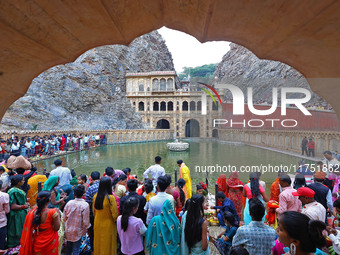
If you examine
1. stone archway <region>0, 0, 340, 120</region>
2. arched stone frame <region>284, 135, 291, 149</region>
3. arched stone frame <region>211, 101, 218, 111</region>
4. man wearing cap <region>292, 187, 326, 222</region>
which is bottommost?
arched stone frame <region>284, 135, 291, 149</region>

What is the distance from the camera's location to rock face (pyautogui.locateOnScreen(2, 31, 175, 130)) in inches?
900

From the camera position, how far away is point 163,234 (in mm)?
2449

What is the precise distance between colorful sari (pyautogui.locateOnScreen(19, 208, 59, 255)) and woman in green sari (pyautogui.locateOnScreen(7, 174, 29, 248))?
111 centimetres

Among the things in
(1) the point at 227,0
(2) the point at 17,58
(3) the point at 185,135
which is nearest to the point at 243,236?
(1) the point at 227,0

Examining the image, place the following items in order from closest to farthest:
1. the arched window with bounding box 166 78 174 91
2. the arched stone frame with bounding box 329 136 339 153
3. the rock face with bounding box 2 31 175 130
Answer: the arched stone frame with bounding box 329 136 339 153 → the rock face with bounding box 2 31 175 130 → the arched window with bounding box 166 78 174 91

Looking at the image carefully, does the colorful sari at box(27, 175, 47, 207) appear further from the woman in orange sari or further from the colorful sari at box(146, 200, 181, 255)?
the colorful sari at box(146, 200, 181, 255)

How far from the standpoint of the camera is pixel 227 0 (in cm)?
113

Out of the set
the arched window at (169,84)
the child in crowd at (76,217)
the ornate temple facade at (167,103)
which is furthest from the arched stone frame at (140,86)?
the child in crowd at (76,217)

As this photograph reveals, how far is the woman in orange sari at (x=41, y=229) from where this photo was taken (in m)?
2.40

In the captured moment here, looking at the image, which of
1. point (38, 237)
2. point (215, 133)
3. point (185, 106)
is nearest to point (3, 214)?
point (38, 237)

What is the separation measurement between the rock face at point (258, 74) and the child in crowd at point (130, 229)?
28388 mm

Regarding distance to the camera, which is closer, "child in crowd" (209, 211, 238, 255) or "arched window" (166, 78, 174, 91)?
"child in crowd" (209, 211, 238, 255)

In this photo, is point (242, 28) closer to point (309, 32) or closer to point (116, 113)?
point (309, 32)

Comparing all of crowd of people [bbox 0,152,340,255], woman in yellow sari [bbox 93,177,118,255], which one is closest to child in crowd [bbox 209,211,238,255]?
crowd of people [bbox 0,152,340,255]
